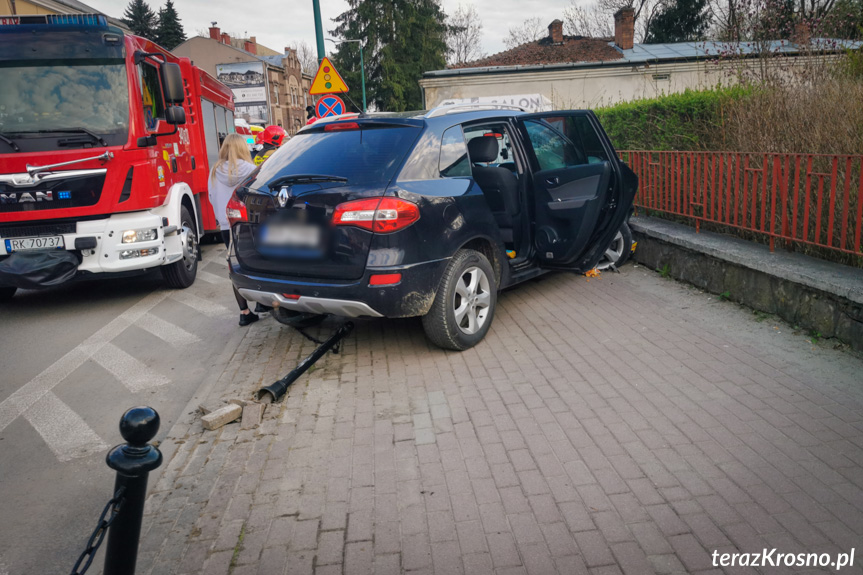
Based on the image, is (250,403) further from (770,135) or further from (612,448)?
(770,135)

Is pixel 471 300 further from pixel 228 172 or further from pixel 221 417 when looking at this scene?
pixel 228 172

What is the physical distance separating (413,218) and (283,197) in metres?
0.99

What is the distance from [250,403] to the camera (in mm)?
4477

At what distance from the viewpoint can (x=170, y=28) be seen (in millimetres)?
72250

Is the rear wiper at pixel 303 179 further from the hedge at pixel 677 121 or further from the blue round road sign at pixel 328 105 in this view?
the blue round road sign at pixel 328 105

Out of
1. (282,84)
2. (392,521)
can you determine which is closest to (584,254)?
(392,521)

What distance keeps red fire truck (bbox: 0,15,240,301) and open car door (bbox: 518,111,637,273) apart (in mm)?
4377

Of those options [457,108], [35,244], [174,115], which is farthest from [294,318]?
[174,115]

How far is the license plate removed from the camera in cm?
730

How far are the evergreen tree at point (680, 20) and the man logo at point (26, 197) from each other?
39.0m

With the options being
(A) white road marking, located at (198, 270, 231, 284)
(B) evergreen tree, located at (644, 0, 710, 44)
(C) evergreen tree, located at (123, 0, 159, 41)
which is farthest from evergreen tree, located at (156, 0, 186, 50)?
(A) white road marking, located at (198, 270, 231, 284)

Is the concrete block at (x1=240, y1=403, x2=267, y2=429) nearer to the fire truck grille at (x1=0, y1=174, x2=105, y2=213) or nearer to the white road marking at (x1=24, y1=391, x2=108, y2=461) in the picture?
the white road marking at (x1=24, y1=391, x2=108, y2=461)

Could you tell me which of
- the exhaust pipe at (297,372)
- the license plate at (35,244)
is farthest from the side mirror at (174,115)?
the exhaust pipe at (297,372)

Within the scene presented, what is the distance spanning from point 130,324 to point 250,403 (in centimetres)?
338
